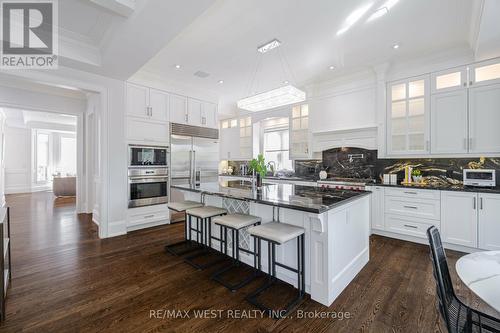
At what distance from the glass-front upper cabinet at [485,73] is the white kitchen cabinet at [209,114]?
4.66 metres

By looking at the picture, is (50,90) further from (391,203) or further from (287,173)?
(391,203)

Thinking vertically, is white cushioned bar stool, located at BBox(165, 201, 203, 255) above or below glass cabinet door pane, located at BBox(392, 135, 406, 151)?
below

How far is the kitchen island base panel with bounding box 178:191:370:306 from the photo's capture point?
76.9 inches

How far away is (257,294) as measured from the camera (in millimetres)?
2105

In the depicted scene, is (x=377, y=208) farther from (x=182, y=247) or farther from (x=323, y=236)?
(x=182, y=247)

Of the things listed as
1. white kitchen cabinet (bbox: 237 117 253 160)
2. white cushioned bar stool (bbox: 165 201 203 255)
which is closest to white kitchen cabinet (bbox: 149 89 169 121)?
white cushioned bar stool (bbox: 165 201 203 255)

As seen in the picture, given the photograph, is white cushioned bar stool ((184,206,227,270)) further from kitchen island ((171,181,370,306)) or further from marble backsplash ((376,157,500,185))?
marble backsplash ((376,157,500,185))

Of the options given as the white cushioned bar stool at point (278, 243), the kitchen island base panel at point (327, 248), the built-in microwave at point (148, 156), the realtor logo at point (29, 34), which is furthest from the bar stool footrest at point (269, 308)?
the realtor logo at point (29, 34)

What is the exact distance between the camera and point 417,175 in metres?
3.76

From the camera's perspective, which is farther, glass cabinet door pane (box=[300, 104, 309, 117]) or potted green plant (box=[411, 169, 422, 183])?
glass cabinet door pane (box=[300, 104, 309, 117])

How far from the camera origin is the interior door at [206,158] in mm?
4965

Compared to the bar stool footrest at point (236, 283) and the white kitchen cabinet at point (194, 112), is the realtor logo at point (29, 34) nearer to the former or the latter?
the white kitchen cabinet at point (194, 112)

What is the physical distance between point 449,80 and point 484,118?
757 mm

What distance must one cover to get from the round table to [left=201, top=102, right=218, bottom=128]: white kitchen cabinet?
4.79 metres
